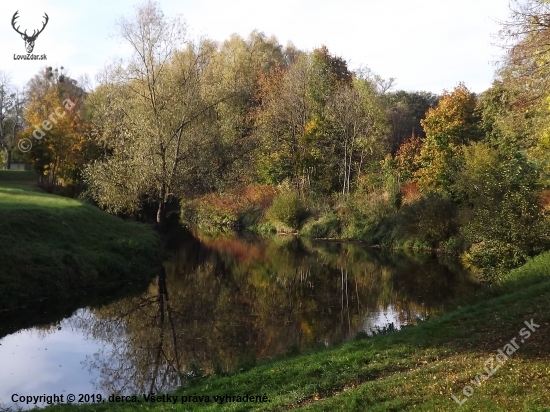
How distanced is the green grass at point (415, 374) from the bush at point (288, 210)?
29402mm

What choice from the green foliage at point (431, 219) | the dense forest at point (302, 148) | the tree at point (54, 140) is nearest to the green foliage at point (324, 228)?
the dense forest at point (302, 148)

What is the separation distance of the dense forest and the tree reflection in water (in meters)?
3.72

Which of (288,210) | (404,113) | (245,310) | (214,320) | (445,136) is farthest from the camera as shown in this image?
(404,113)

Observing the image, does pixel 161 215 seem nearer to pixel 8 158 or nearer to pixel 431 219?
pixel 431 219

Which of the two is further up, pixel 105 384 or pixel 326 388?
pixel 326 388

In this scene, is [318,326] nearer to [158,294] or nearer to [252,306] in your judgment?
[252,306]

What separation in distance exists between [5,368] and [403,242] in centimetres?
2716

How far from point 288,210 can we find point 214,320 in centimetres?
2609

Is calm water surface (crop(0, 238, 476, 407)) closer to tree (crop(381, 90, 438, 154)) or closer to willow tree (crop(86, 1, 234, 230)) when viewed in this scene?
willow tree (crop(86, 1, 234, 230))

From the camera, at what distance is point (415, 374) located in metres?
8.68

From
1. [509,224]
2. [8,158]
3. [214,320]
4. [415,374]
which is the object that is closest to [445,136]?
[509,224]

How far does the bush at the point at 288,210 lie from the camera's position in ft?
140

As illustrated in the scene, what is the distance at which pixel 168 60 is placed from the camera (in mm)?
29906

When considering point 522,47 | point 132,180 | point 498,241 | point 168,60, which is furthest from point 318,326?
point 168,60
